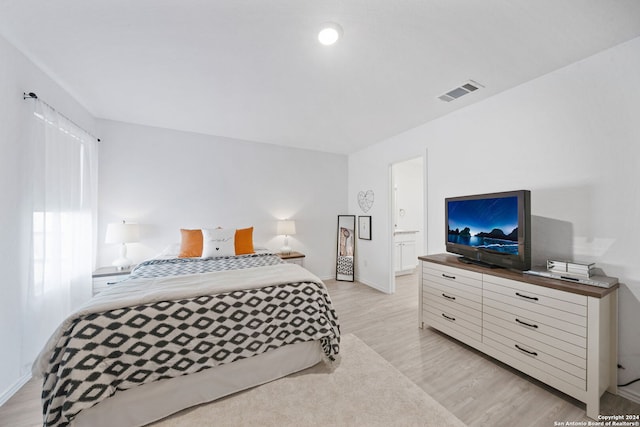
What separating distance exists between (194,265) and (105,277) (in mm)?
1238

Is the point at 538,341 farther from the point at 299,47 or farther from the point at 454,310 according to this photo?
the point at 299,47

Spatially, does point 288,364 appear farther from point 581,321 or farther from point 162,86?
point 162,86

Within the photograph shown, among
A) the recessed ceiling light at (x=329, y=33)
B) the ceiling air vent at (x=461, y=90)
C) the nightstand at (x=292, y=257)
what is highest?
the ceiling air vent at (x=461, y=90)

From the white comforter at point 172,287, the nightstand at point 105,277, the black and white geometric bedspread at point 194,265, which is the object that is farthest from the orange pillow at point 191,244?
the white comforter at point 172,287

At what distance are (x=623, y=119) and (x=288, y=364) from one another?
10.2ft

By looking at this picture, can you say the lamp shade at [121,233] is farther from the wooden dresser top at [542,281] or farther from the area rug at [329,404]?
the wooden dresser top at [542,281]

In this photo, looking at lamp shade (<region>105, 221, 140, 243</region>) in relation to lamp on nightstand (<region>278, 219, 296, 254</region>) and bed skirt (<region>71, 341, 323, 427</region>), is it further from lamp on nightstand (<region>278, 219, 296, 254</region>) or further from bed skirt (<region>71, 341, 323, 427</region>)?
bed skirt (<region>71, 341, 323, 427</region>)

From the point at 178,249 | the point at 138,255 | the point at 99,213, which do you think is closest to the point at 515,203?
the point at 178,249

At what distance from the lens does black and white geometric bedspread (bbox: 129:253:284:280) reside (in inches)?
89.5

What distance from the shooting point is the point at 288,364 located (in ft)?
6.17

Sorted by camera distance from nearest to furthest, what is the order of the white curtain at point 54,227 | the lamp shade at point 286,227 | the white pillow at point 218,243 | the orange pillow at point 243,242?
the white curtain at point 54,227 → the white pillow at point 218,243 → the orange pillow at point 243,242 → the lamp shade at point 286,227

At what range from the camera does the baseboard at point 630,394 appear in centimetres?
163

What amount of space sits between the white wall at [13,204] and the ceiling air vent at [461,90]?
3652mm

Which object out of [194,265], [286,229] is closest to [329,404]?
[194,265]
